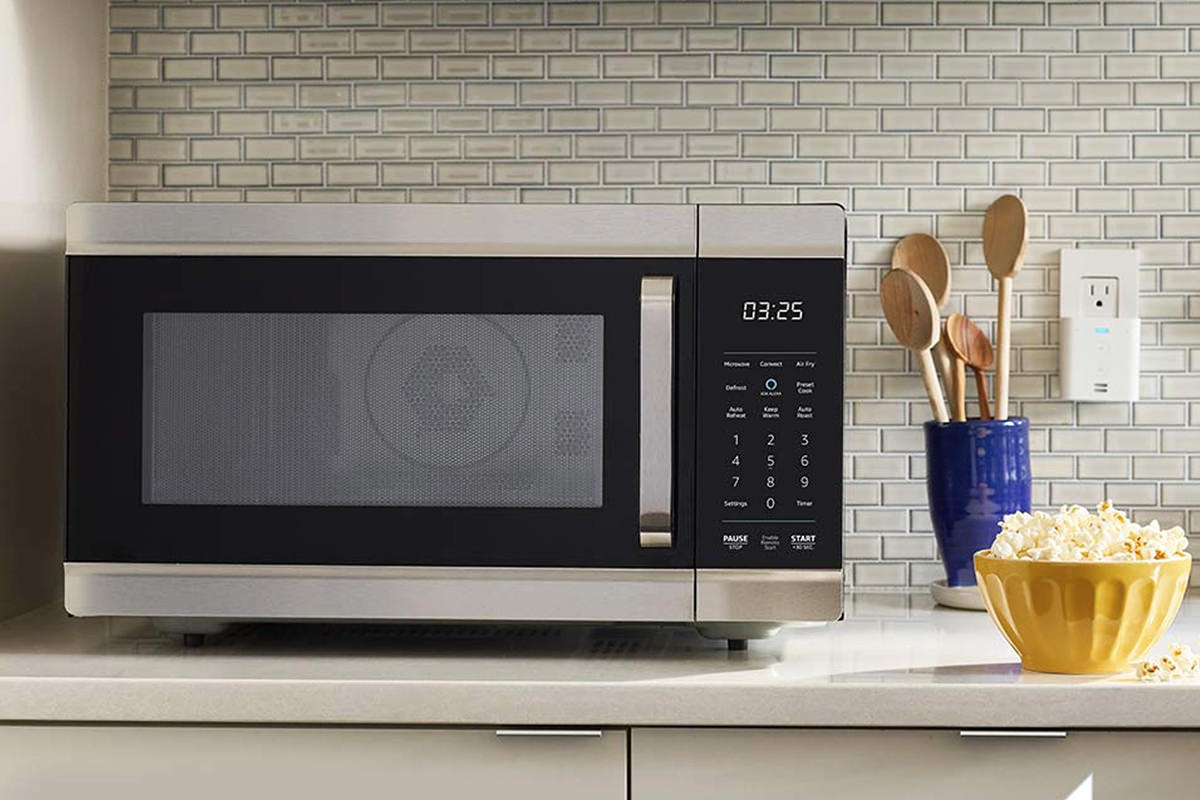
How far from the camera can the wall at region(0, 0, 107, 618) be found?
4.66 ft

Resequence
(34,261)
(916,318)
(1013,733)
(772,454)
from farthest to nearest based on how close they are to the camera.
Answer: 1. (916,318)
2. (34,261)
3. (772,454)
4. (1013,733)

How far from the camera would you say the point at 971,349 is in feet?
5.32

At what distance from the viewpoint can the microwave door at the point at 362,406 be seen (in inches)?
49.2

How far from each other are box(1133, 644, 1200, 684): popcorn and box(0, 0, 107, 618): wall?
1.13 m

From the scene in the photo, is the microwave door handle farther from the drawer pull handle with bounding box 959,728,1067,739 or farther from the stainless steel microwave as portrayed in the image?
the drawer pull handle with bounding box 959,728,1067,739

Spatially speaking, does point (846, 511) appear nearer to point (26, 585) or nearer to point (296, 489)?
point (296, 489)

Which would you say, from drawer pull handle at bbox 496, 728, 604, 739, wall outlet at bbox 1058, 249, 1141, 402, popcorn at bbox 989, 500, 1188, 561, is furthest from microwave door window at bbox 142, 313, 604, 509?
wall outlet at bbox 1058, 249, 1141, 402

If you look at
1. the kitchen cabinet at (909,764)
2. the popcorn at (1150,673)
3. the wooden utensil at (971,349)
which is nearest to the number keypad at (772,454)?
the kitchen cabinet at (909,764)

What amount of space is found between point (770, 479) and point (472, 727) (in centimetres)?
35

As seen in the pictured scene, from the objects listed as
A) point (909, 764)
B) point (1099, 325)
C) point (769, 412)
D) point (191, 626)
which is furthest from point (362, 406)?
point (1099, 325)

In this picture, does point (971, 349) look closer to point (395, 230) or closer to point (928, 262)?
point (928, 262)

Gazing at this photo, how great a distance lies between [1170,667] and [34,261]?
3.96 ft

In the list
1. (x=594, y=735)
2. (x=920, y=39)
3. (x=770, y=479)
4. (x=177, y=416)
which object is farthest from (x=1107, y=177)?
(x=177, y=416)

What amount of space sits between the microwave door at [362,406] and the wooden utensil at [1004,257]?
1.73ft
